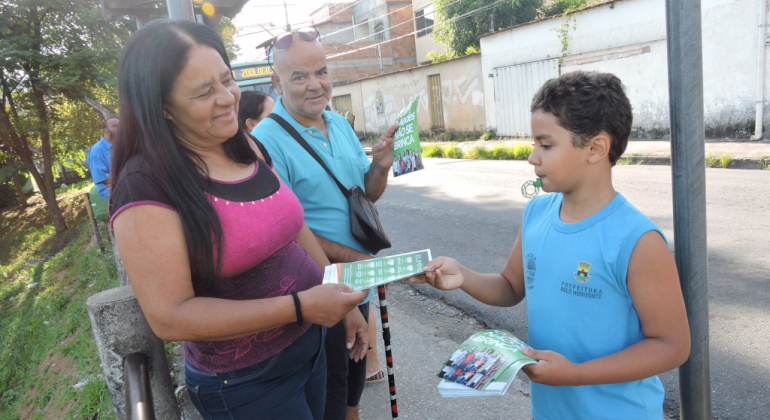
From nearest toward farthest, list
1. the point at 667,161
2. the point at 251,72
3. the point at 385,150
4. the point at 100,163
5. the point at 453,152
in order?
1. the point at 385,150
2. the point at 100,163
3. the point at 667,161
4. the point at 251,72
5. the point at 453,152

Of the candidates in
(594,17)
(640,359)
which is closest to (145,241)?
(640,359)

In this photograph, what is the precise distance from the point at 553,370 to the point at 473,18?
2097cm

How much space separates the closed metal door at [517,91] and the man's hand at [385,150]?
12.8m

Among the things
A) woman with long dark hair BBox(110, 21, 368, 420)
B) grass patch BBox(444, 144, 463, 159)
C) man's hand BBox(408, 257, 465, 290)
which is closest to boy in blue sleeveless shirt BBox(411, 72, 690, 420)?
man's hand BBox(408, 257, 465, 290)

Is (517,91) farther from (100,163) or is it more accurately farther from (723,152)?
(100,163)

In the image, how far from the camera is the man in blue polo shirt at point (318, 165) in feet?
7.36

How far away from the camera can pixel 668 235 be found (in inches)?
200

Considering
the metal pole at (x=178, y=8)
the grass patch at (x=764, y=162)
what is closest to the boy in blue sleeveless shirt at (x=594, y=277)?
the metal pole at (x=178, y=8)

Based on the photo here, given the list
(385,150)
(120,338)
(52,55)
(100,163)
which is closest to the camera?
(120,338)

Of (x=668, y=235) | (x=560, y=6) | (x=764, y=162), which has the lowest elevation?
(x=668, y=235)

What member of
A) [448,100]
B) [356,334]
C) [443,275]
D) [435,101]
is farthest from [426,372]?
[435,101]

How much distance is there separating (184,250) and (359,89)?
23.0 metres

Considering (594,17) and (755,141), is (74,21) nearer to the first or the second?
(594,17)

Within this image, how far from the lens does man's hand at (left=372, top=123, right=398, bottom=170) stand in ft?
7.95
